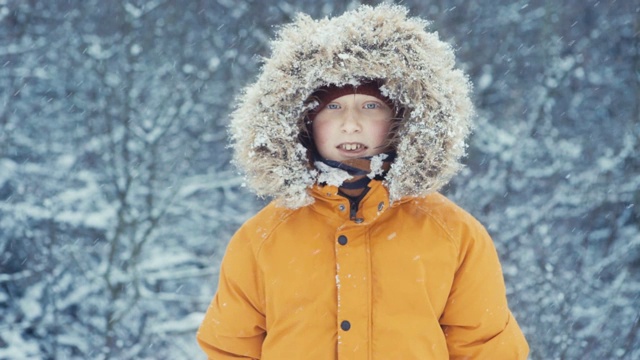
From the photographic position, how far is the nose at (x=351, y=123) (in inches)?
60.6

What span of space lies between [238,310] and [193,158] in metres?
3.03

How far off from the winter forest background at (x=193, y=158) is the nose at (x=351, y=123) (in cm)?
293

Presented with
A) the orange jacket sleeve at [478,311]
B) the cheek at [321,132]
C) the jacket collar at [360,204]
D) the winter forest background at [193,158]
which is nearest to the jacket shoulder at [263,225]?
the jacket collar at [360,204]

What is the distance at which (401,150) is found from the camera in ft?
5.08

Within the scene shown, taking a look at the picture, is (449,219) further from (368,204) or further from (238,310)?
(238,310)

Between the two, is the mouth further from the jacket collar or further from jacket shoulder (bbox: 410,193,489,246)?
jacket shoulder (bbox: 410,193,489,246)

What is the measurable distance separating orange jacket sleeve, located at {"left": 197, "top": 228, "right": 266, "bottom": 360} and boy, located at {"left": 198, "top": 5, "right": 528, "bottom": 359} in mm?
14

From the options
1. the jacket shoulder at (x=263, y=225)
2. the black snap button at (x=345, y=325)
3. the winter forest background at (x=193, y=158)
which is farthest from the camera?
the winter forest background at (x=193, y=158)

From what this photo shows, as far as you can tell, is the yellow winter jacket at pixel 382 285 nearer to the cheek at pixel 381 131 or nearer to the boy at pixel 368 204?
the boy at pixel 368 204

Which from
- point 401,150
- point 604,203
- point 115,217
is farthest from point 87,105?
point 604,203

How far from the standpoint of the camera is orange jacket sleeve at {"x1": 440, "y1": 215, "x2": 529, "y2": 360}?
1551mm

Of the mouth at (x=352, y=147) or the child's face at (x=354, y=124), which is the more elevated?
the child's face at (x=354, y=124)

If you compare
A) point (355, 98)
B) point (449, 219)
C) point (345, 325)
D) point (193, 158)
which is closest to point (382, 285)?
point (345, 325)

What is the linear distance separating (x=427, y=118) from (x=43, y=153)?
3.80 metres
